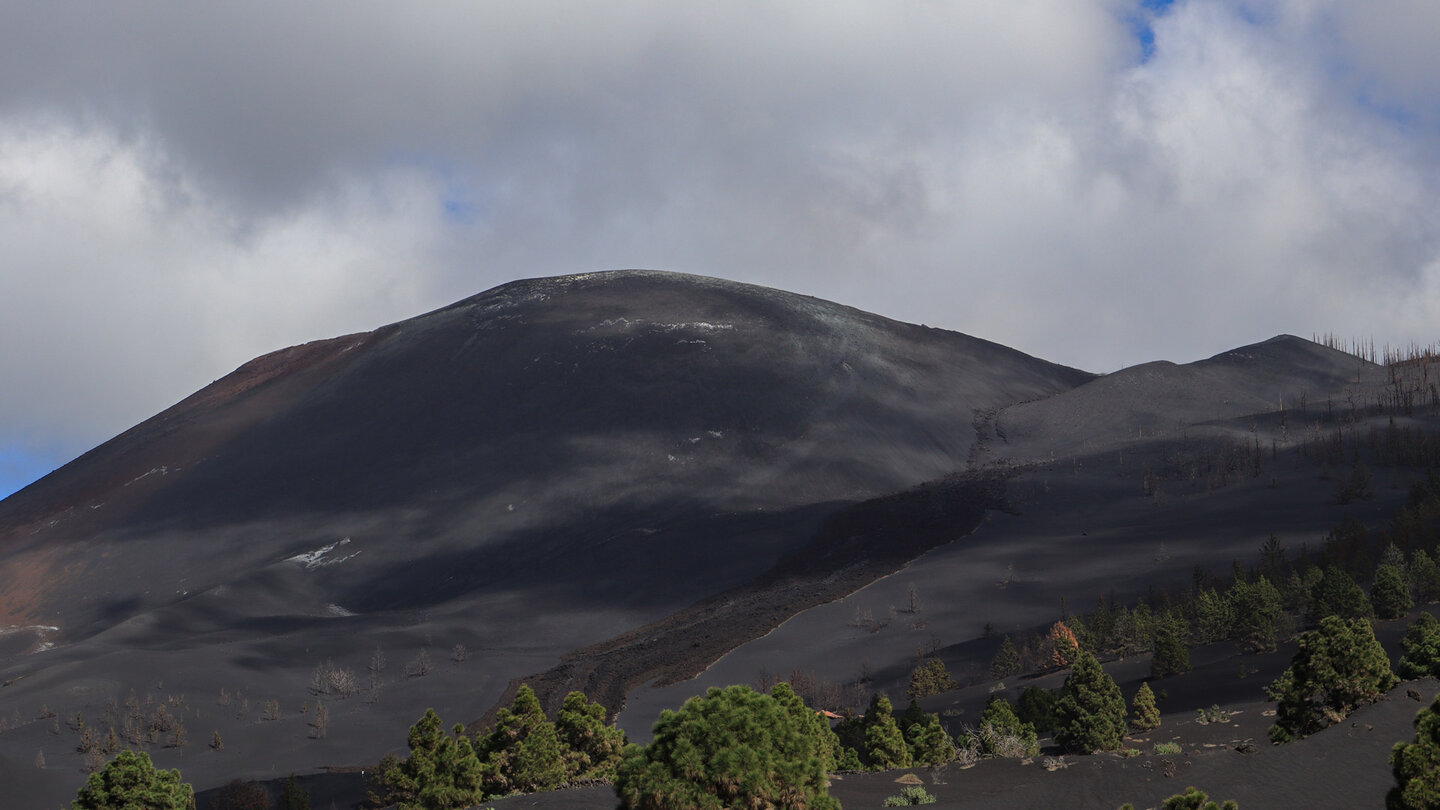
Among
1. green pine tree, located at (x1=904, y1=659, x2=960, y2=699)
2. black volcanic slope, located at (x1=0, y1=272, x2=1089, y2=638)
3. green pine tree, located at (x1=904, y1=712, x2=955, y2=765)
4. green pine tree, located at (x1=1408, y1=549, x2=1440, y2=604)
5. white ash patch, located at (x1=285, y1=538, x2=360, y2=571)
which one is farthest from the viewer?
white ash patch, located at (x1=285, y1=538, x2=360, y2=571)

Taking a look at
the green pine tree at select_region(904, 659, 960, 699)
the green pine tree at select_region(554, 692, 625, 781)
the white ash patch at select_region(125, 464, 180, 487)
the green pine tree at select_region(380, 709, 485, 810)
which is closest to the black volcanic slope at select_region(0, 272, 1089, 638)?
the white ash patch at select_region(125, 464, 180, 487)

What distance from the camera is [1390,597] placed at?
2324 inches

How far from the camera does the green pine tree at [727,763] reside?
1817 centimetres

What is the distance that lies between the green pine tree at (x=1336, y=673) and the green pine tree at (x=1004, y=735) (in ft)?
18.7

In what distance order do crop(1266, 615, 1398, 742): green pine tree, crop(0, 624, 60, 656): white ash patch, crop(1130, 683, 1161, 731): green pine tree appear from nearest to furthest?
crop(1266, 615, 1398, 742): green pine tree < crop(1130, 683, 1161, 731): green pine tree < crop(0, 624, 60, 656): white ash patch

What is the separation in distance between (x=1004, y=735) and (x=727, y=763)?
58.8 feet

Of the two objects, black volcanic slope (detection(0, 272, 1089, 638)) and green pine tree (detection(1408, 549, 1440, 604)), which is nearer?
green pine tree (detection(1408, 549, 1440, 604))

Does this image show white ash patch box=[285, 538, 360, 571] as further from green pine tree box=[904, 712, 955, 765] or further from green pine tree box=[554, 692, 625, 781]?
green pine tree box=[554, 692, 625, 781]

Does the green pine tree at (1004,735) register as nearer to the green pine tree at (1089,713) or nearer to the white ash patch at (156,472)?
the green pine tree at (1089,713)

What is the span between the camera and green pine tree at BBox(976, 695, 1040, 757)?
94.4ft

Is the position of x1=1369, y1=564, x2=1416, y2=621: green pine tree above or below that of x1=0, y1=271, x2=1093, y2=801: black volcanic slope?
below

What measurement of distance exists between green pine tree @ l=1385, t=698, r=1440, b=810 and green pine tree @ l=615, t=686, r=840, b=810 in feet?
25.8

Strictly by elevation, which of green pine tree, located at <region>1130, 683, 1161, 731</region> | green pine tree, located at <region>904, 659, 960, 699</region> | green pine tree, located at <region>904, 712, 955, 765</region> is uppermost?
green pine tree, located at <region>904, 712, 955, 765</region>

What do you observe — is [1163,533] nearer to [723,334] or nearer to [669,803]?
Answer: [723,334]
